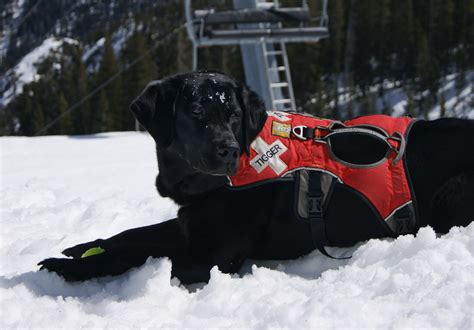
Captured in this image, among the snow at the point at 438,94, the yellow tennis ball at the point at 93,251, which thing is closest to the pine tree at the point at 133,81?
the snow at the point at 438,94

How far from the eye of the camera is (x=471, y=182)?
2.55m

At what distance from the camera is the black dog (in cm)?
236

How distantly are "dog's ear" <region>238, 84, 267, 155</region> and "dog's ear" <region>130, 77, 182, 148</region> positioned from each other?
29 centimetres

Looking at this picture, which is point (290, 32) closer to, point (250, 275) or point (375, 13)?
point (250, 275)

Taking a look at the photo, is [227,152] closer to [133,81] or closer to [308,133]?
[308,133]

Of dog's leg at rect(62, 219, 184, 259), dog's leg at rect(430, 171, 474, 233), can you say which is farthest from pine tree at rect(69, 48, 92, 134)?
dog's leg at rect(430, 171, 474, 233)

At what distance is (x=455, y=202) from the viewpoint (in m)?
2.56

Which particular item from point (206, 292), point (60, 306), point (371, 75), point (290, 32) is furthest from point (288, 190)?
point (371, 75)

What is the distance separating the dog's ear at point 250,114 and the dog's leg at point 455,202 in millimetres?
855

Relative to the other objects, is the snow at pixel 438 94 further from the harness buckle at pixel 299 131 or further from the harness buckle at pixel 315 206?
the harness buckle at pixel 315 206

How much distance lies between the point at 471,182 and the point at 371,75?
4119cm

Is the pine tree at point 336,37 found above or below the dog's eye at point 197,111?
below

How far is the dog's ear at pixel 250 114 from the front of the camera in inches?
97.5

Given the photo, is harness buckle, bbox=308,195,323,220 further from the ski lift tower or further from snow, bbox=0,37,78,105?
snow, bbox=0,37,78,105
